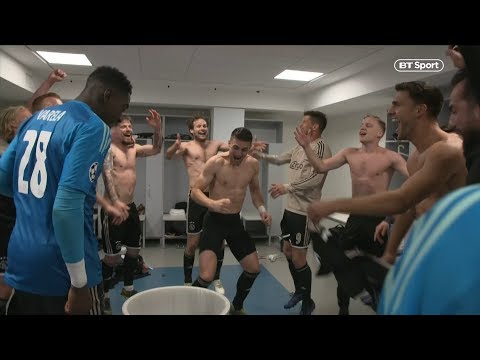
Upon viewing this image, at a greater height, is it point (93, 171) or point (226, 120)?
point (226, 120)

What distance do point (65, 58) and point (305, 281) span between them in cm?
128

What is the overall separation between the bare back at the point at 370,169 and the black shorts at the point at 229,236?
0.68 meters

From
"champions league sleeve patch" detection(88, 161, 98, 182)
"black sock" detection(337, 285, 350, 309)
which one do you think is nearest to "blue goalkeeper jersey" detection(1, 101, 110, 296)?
"champions league sleeve patch" detection(88, 161, 98, 182)

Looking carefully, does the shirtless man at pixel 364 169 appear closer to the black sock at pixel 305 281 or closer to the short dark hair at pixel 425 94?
the short dark hair at pixel 425 94

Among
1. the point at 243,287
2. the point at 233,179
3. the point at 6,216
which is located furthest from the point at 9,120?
the point at 243,287

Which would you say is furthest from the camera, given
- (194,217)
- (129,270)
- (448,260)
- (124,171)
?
(194,217)

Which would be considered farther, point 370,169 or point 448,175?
point 370,169

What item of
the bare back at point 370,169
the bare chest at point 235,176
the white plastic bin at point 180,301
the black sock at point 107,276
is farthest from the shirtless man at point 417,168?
the black sock at point 107,276

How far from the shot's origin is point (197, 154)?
1.85 meters

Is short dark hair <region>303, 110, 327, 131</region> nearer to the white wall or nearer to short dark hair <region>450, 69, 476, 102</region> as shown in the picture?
the white wall

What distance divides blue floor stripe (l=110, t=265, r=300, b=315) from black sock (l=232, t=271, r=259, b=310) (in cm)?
4

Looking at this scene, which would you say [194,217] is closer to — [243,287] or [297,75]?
[243,287]

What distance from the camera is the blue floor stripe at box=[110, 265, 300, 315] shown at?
4.89ft
